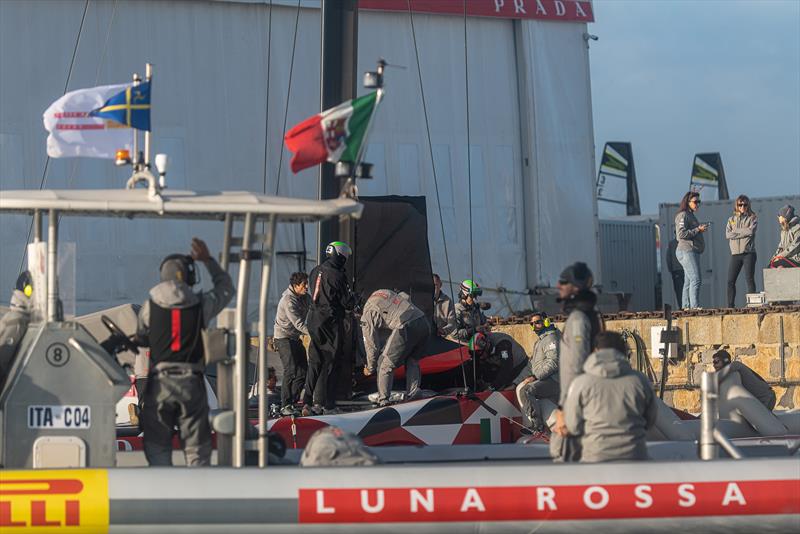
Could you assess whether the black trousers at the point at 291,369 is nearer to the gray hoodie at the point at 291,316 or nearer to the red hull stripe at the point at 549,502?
the gray hoodie at the point at 291,316

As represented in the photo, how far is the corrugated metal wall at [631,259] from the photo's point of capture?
31859mm

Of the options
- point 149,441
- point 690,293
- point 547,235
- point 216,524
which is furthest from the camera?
point 547,235

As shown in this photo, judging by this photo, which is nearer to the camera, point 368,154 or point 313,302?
point 313,302

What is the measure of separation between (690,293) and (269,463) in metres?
10.6

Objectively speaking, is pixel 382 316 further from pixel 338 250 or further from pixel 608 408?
pixel 608 408

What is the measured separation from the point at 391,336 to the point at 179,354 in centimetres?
428

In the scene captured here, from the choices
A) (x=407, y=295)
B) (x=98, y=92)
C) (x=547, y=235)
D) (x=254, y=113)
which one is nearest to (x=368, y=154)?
(x=254, y=113)

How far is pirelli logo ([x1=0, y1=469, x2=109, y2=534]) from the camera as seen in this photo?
7922mm

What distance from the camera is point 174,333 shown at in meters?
8.43

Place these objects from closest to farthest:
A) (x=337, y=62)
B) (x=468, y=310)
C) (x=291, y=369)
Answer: (x=291, y=369) < (x=337, y=62) < (x=468, y=310)

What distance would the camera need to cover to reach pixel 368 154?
88.1 ft

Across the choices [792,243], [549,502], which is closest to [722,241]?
[792,243]

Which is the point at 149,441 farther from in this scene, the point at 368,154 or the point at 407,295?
the point at 368,154

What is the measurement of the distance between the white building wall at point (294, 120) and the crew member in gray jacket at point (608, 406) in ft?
50.9
